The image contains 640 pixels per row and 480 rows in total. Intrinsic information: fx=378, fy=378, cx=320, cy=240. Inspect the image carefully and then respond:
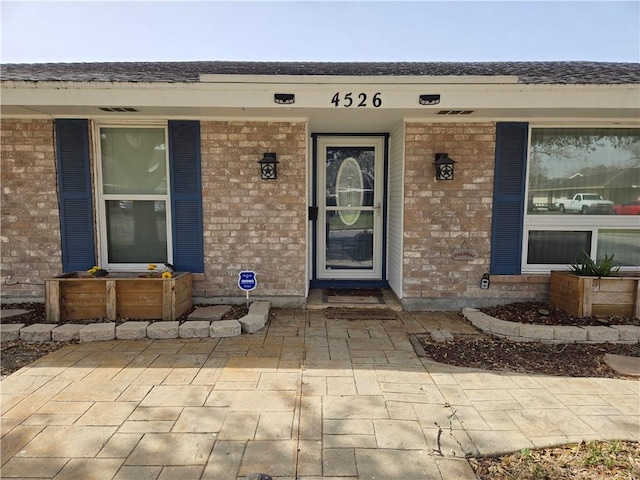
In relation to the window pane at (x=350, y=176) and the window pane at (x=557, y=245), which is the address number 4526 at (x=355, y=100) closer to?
the window pane at (x=350, y=176)

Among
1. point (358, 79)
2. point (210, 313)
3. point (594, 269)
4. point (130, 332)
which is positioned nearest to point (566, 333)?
point (594, 269)

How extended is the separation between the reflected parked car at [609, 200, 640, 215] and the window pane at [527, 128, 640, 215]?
0.06 meters

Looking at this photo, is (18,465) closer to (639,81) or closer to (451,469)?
(451,469)

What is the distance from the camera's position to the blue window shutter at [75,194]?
4574mm

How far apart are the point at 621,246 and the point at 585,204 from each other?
0.73 metres

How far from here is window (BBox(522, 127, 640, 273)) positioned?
471 centimetres

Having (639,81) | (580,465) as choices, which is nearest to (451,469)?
(580,465)

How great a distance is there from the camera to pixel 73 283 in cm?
409

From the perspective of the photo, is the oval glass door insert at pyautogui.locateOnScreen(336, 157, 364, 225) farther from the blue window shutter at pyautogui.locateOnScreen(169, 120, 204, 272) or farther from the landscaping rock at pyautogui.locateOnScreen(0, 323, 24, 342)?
the landscaping rock at pyautogui.locateOnScreen(0, 323, 24, 342)

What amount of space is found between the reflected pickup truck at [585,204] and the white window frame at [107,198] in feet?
16.2

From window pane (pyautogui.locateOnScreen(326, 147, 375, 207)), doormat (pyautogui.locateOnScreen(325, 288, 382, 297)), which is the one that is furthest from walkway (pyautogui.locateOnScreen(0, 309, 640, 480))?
window pane (pyautogui.locateOnScreen(326, 147, 375, 207))

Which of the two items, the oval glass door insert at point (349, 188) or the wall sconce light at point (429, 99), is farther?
the oval glass door insert at point (349, 188)

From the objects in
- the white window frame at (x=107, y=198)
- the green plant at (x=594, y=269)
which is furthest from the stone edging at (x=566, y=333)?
the white window frame at (x=107, y=198)

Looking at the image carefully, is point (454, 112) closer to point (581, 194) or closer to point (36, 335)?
point (581, 194)
